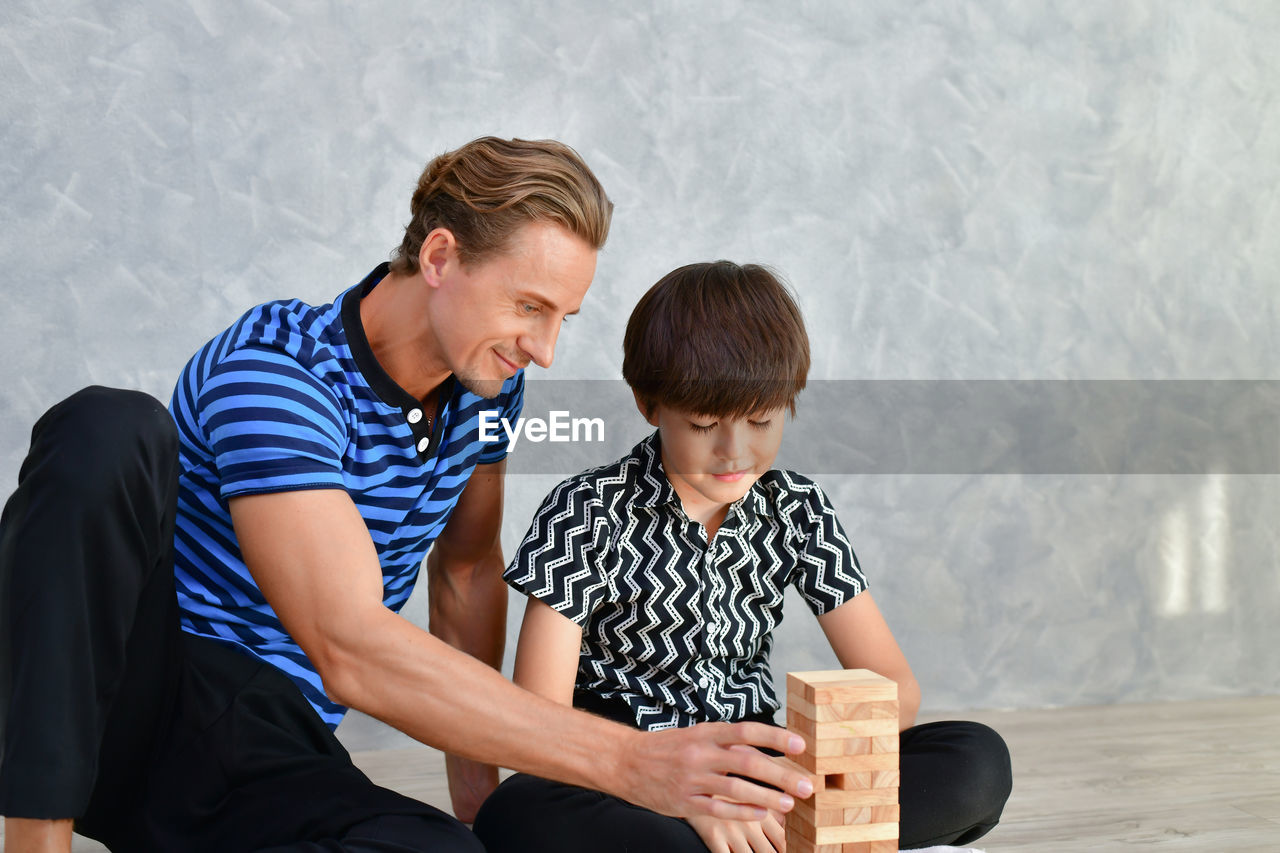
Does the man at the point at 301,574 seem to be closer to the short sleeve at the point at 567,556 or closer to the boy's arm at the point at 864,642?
the short sleeve at the point at 567,556

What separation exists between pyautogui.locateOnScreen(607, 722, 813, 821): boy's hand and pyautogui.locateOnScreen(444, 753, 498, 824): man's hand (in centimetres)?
74

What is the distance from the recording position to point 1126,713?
2363 millimetres

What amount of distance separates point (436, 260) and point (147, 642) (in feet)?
1.70

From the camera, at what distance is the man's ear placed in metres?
1.29

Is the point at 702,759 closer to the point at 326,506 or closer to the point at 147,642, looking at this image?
the point at 326,506

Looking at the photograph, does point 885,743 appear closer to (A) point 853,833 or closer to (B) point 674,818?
(A) point 853,833

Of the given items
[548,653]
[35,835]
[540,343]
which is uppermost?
[540,343]

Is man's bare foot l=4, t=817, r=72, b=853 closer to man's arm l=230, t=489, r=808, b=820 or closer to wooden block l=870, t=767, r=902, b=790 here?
man's arm l=230, t=489, r=808, b=820

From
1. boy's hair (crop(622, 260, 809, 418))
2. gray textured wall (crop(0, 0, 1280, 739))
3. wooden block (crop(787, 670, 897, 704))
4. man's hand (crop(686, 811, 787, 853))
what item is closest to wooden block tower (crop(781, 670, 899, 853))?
wooden block (crop(787, 670, 897, 704))

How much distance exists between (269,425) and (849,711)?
2.07 ft

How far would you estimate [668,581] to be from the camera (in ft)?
4.64

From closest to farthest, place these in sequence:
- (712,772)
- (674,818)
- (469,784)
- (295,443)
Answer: (712,772) < (295,443) < (674,818) < (469,784)

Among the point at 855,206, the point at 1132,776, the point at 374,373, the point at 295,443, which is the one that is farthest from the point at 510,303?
the point at 1132,776

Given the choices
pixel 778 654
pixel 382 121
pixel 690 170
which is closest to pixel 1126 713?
pixel 778 654
